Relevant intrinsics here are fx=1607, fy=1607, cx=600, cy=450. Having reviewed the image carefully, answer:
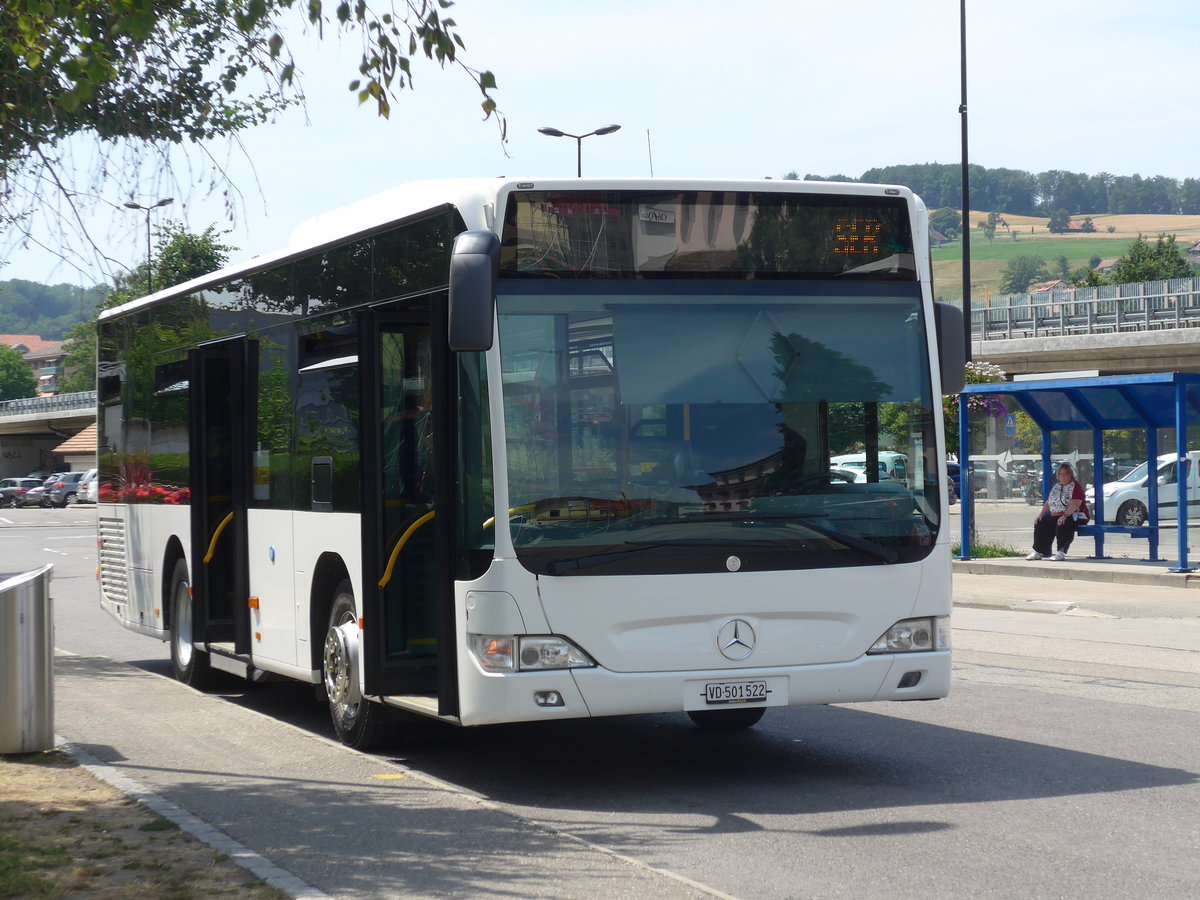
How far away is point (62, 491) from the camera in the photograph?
84.9m

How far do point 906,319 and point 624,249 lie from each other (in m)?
1.51

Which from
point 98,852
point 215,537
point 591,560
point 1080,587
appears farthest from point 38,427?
point 98,852

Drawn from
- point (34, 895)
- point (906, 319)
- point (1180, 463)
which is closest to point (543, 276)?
point (906, 319)

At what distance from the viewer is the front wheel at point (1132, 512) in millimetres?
35844

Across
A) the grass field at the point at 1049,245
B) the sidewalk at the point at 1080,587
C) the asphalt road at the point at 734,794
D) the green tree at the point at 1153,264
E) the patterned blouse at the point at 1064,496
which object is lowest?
the sidewalk at the point at 1080,587

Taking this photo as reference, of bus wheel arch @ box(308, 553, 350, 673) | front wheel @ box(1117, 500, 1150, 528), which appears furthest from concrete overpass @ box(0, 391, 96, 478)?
bus wheel arch @ box(308, 553, 350, 673)

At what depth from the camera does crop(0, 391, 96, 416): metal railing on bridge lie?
105938 millimetres

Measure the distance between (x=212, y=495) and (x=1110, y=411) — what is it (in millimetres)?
15343

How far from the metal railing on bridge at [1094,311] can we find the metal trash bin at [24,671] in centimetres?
4898

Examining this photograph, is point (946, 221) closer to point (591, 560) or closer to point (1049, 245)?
point (1049, 245)

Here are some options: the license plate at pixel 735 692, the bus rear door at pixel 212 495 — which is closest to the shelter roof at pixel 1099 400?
the bus rear door at pixel 212 495

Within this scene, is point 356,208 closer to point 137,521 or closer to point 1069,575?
point 137,521

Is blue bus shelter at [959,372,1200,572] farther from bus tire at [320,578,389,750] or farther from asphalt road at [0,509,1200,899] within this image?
bus tire at [320,578,389,750]

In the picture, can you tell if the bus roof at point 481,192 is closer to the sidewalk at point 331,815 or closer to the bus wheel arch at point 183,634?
the sidewalk at point 331,815
